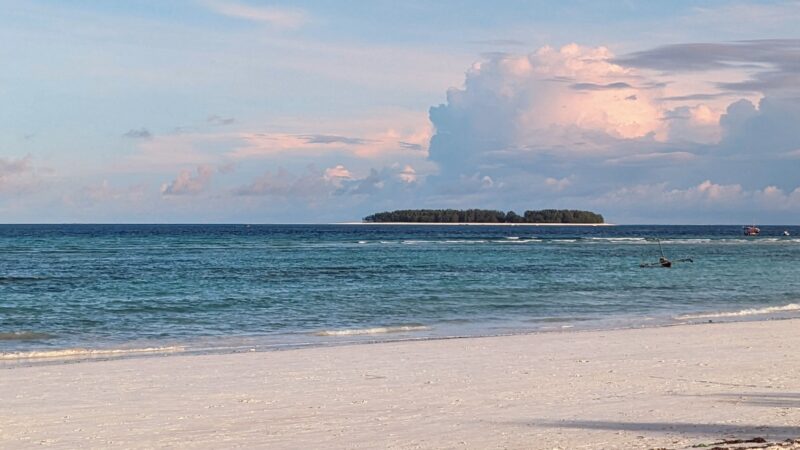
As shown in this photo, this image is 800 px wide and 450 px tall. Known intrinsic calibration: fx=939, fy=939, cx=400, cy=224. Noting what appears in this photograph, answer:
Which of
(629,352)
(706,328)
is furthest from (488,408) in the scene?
(706,328)

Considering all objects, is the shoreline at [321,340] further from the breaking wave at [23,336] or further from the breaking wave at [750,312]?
the breaking wave at [23,336]

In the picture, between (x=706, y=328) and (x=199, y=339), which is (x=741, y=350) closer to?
(x=706, y=328)

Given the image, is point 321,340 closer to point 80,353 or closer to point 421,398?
point 80,353

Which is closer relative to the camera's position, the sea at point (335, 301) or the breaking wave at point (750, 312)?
the sea at point (335, 301)

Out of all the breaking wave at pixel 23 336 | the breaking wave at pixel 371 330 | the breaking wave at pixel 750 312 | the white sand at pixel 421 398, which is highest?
the white sand at pixel 421 398

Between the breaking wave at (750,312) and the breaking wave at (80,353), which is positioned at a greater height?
the breaking wave at (750,312)

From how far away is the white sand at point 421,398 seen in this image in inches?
438

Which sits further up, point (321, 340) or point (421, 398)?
point (421, 398)

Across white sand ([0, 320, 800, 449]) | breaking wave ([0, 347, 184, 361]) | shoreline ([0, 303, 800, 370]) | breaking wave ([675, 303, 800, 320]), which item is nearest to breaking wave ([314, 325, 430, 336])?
shoreline ([0, 303, 800, 370])

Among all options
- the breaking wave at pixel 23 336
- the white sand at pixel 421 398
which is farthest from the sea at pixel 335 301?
the white sand at pixel 421 398

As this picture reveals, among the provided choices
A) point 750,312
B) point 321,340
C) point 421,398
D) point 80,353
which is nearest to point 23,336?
point 80,353

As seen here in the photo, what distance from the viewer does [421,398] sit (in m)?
13.9

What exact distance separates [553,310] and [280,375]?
17.2 m

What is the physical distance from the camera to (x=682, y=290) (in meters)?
41.6
